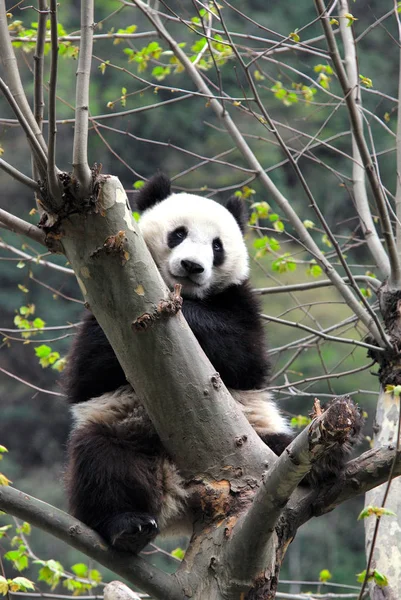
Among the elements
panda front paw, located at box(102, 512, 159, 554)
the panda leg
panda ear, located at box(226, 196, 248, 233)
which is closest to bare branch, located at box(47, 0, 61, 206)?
the panda leg

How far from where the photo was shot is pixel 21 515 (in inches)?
113

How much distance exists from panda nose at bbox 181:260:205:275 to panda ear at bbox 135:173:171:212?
79cm

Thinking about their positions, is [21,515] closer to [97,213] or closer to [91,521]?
[91,521]

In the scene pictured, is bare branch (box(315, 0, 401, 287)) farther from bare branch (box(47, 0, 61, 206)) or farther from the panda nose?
bare branch (box(47, 0, 61, 206))

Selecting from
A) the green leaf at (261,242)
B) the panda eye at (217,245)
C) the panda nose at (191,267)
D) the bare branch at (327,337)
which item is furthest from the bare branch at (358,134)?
the green leaf at (261,242)

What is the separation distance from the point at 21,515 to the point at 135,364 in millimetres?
705

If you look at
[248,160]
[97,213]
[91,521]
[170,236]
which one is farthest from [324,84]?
[91,521]

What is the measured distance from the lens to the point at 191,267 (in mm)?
4562

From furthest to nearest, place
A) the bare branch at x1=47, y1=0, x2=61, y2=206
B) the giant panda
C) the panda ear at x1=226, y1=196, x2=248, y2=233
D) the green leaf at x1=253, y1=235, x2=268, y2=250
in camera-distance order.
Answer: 1. the green leaf at x1=253, y1=235, x2=268, y2=250
2. the panda ear at x1=226, y1=196, x2=248, y2=233
3. the giant panda
4. the bare branch at x1=47, y1=0, x2=61, y2=206

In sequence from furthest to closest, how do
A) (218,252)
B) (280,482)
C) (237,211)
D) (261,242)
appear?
(261,242) < (237,211) < (218,252) < (280,482)

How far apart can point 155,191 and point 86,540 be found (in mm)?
2657

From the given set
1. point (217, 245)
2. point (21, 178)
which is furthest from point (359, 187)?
point (21, 178)

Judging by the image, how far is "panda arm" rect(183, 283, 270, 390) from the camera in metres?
4.26

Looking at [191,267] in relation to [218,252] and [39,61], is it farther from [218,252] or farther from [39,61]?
[39,61]
